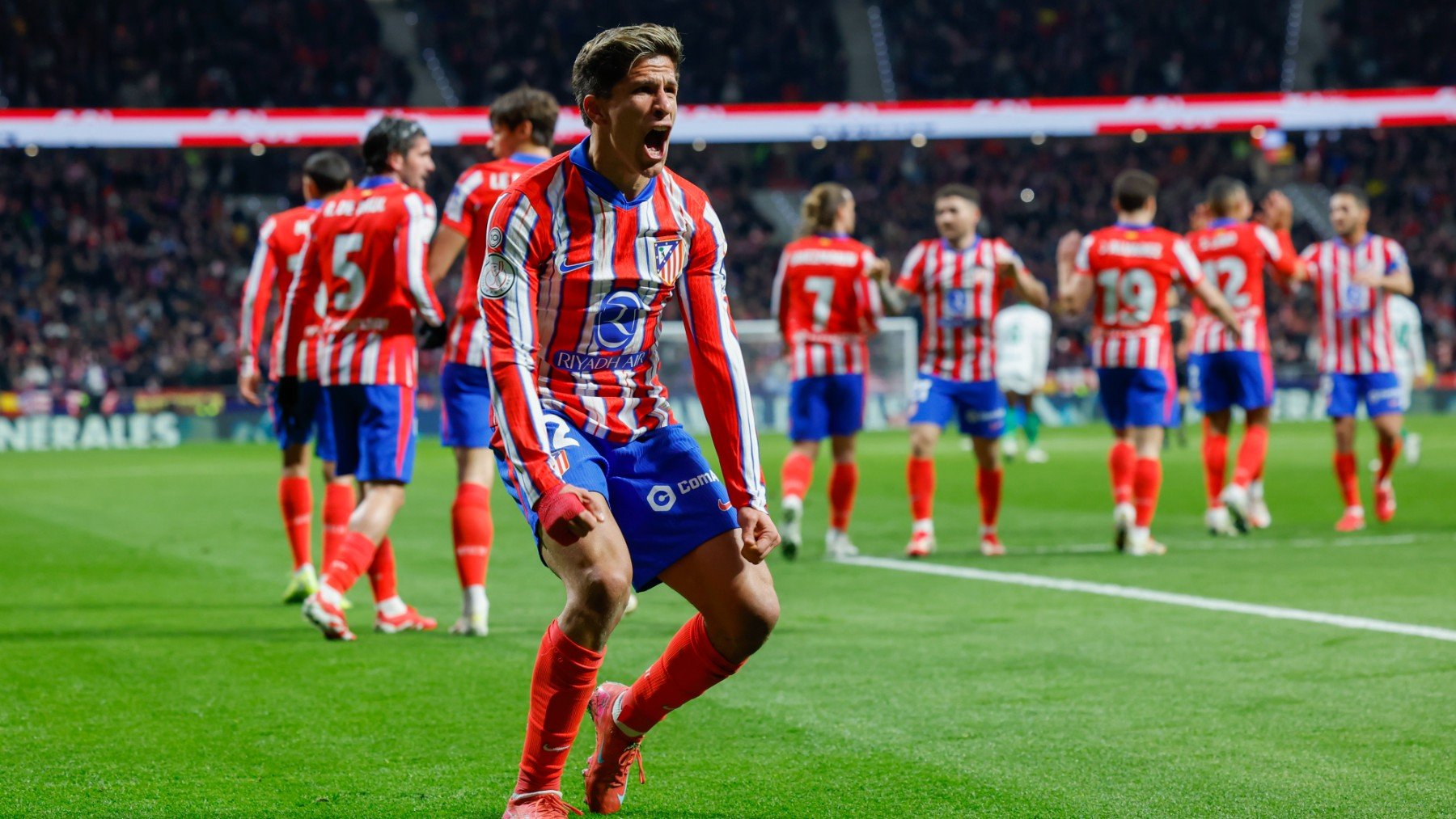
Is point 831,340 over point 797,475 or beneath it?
over

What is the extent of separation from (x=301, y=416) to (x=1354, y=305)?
284 inches

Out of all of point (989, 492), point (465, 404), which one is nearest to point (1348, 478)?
point (989, 492)

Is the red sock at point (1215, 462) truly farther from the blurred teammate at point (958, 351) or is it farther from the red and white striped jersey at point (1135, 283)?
the blurred teammate at point (958, 351)

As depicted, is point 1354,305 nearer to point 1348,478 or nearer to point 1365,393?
point 1365,393

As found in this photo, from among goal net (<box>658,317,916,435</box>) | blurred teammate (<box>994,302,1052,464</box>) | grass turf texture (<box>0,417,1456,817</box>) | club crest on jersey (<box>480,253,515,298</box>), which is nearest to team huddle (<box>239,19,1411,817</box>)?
club crest on jersey (<box>480,253,515,298</box>)

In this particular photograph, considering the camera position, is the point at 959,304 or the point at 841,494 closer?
the point at 959,304

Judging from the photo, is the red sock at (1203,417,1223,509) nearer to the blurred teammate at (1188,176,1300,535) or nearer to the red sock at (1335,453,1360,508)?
the blurred teammate at (1188,176,1300,535)

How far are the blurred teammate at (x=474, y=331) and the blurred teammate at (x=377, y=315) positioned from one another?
138 millimetres

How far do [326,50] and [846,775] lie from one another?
33.4 m

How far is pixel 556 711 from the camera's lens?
11.4ft

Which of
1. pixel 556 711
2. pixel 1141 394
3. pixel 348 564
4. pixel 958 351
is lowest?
pixel 348 564

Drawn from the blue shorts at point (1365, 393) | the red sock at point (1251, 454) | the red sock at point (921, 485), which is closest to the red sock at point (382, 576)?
the red sock at point (921, 485)

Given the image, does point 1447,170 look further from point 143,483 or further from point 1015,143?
point 143,483

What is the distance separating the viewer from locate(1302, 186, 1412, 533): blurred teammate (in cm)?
1064
